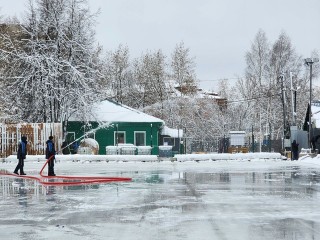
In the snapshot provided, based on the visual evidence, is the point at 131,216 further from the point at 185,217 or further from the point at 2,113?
the point at 2,113

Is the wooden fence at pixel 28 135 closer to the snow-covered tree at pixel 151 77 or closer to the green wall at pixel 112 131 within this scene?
the green wall at pixel 112 131

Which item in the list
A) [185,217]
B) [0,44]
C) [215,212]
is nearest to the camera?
[185,217]

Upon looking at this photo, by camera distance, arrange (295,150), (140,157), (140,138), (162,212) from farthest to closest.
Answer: (140,138), (295,150), (140,157), (162,212)

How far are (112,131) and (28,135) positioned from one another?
884cm

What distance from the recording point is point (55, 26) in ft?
132

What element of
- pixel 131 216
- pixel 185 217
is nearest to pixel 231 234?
pixel 185 217

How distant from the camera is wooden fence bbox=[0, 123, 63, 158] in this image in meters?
37.4

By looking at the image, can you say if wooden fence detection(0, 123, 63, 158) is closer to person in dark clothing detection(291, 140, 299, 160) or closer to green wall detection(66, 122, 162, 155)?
green wall detection(66, 122, 162, 155)

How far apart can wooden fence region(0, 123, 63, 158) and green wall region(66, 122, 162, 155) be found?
589 cm

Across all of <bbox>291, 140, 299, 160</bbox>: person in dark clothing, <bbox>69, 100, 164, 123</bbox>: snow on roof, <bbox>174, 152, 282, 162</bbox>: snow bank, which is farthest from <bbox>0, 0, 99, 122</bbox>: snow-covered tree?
<bbox>291, 140, 299, 160</bbox>: person in dark clothing

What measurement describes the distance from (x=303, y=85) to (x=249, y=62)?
28.7 ft

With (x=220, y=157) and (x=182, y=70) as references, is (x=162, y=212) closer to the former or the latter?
(x=220, y=157)

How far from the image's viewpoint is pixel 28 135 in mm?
37625

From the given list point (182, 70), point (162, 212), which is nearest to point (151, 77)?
point (182, 70)
